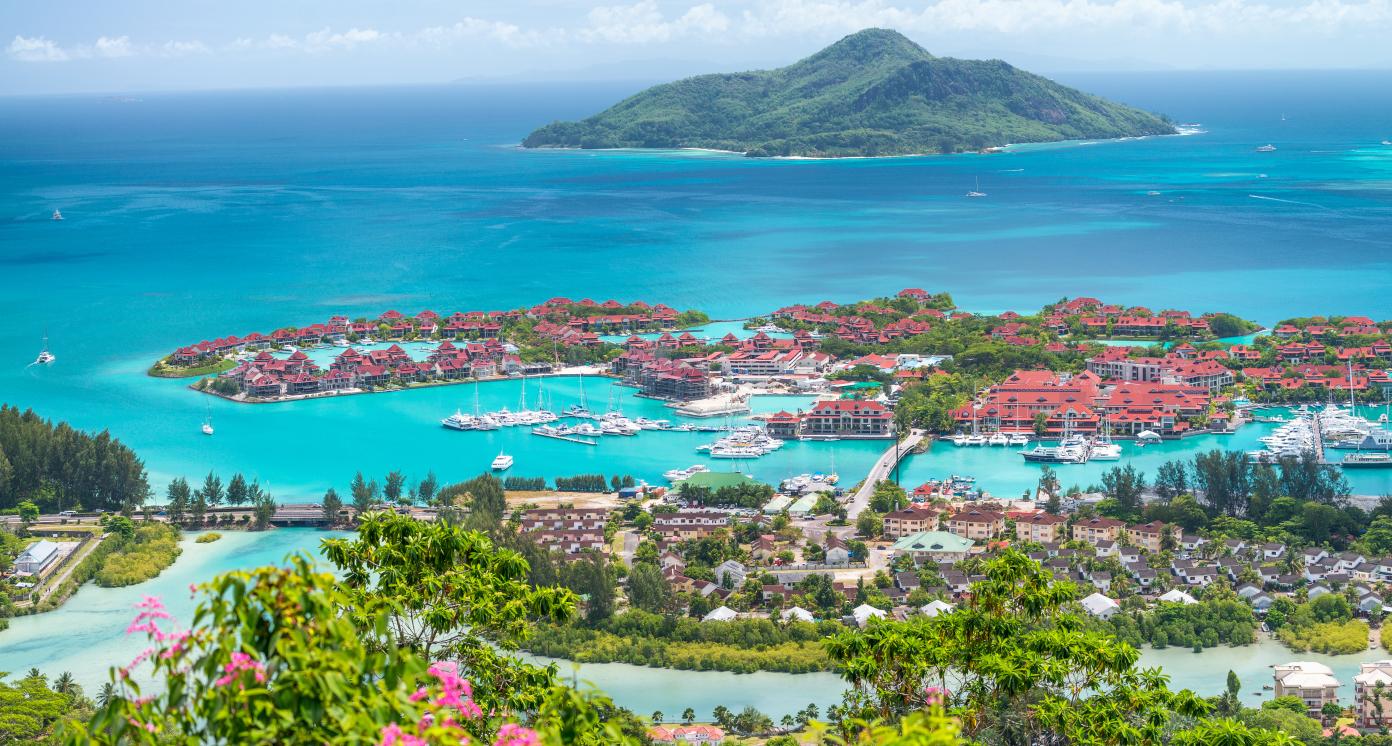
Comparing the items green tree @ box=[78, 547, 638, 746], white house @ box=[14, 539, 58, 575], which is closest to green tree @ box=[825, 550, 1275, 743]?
green tree @ box=[78, 547, 638, 746]

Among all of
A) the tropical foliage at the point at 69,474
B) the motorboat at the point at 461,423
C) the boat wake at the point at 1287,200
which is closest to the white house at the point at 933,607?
the tropical foliage at the point at 69,474

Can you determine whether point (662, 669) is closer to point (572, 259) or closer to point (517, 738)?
point (517, 738)

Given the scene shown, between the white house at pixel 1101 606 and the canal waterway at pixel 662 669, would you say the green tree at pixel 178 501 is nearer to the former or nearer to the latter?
the canal waterway at pixel 662 669

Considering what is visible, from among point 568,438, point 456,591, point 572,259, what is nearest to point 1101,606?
point 456,591

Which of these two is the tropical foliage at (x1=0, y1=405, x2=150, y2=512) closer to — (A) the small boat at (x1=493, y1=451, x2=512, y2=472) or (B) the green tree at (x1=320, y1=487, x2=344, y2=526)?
(B) the green tree at (x1=320, y1=487, x2=344, y2=526)

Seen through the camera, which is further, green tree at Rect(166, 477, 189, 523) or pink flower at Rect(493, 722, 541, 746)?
green tree at Rect(166, 477, 189, 523)

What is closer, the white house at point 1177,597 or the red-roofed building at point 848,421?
the white house at point 1177,597
